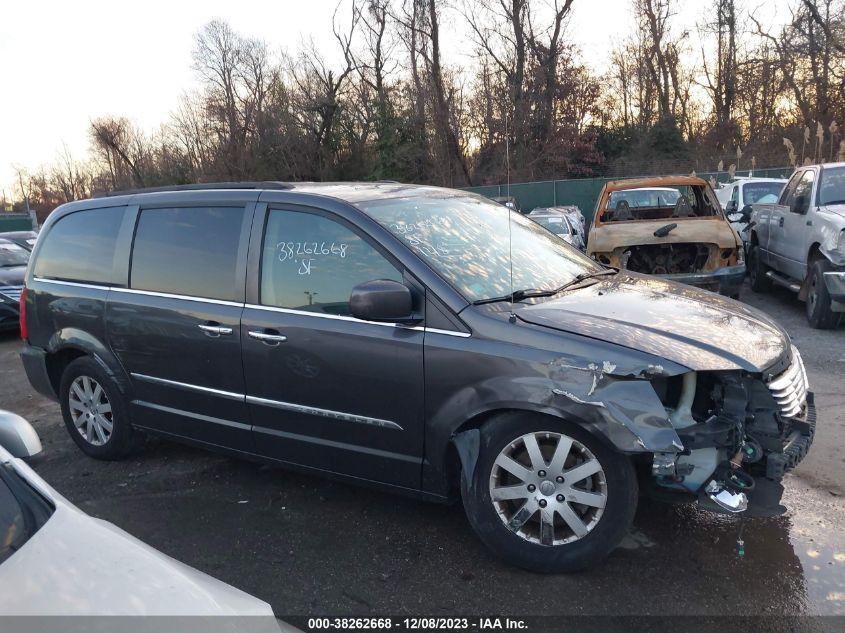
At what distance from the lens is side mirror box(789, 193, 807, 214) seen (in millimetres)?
8389

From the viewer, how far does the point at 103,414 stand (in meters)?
4.68

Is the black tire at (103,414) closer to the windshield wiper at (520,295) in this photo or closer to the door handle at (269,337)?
the door handle at (269,337)

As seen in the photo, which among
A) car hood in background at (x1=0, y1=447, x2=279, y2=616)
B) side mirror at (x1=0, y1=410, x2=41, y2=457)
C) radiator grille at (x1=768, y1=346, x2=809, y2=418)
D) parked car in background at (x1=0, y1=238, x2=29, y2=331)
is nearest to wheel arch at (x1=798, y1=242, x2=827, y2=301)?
radiator grille at (x1=768, y1=346, x2=809, y2=418)

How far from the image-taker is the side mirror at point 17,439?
7.25ft

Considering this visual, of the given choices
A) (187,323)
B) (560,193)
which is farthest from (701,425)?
(560,193)

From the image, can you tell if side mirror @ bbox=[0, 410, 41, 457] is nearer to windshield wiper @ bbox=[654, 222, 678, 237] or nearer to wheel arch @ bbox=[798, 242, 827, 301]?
windshield wiper @ bbox=[654, 222, 678, 237]

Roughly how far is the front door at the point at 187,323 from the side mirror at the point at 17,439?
4.95 ft

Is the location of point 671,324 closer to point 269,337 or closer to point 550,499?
point 550,499

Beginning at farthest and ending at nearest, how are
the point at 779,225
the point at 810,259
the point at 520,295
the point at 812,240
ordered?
the point at 779,225 < the point at 810,259 < the point at 812,240 < the point at 520,295

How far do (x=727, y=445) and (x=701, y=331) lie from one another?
0.55m

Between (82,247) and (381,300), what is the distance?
9.11 ft

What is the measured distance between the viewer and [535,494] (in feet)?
9.96

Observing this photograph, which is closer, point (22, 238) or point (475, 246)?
point (475, 246)

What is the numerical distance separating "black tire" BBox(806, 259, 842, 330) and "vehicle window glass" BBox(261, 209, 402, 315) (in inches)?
248
